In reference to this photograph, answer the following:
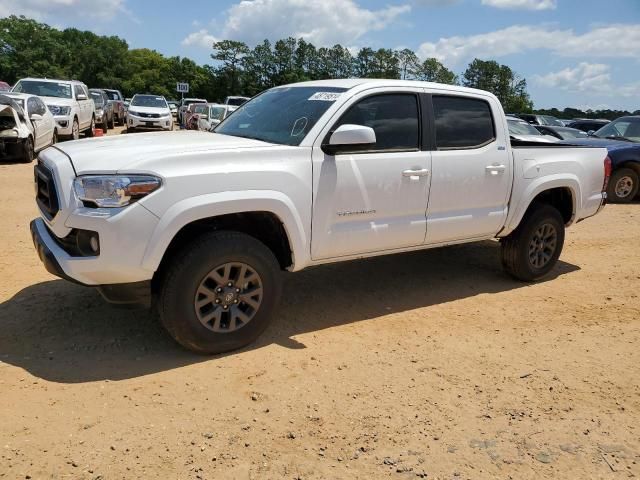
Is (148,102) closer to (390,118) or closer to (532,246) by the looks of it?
(532,246)

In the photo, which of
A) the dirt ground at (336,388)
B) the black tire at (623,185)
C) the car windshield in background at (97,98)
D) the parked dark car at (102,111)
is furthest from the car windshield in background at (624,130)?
the car windshield in background at (97,98)

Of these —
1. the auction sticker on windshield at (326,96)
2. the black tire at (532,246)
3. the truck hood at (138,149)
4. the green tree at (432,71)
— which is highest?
the green tree at (432,71)

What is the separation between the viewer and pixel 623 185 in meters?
11.7

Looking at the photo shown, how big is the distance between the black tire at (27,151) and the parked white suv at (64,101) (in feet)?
8.15

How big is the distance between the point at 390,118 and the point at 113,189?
2.29 m

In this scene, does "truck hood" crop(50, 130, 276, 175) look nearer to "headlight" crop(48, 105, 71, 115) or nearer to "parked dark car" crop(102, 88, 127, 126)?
"headlight" crop(48, 105, 71, 115)

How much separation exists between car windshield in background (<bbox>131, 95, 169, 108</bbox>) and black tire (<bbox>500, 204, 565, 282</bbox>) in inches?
800

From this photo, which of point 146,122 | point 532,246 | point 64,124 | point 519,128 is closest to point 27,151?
point 64,124

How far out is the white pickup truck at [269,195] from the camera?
335 cm

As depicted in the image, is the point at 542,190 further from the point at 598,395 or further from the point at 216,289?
the point at 216,289

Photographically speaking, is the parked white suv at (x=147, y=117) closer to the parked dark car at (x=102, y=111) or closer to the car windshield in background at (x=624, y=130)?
the parked dark car at (x=102, y=111)

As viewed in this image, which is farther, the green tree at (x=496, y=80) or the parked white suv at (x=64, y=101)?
the green tree at (x=496, y=80)

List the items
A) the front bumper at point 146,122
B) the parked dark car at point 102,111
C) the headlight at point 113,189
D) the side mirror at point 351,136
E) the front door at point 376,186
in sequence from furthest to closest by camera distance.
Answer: the front bumper at point 146,122
the parked dark car at point 102,111
the front door at point 376,186
the side mirror at point 351,136
the headlight at point 113,189

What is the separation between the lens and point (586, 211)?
6094mm
